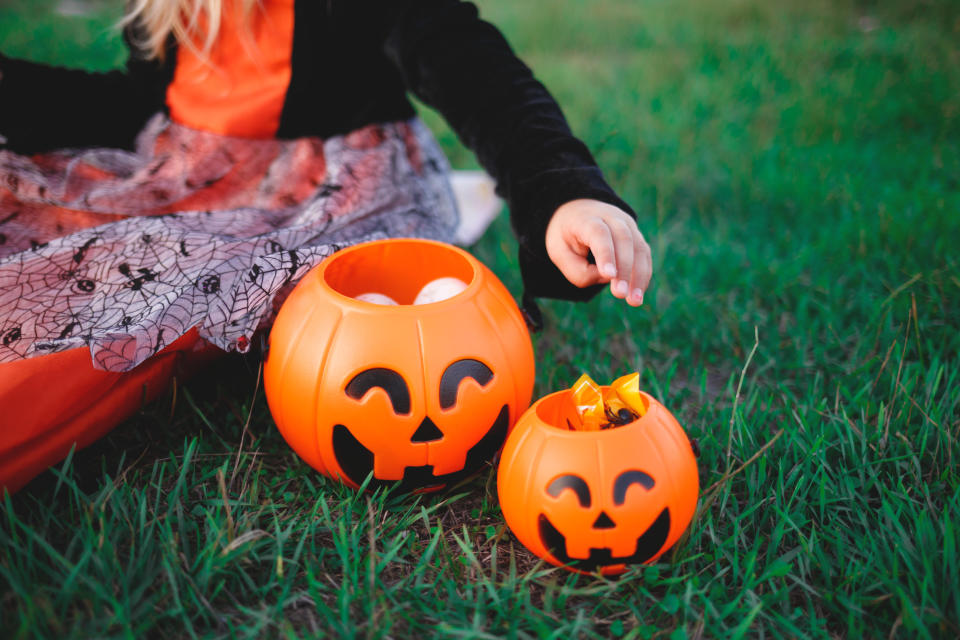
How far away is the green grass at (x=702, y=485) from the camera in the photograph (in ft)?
3.49

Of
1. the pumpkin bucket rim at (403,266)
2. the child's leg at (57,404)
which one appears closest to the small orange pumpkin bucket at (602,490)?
the pumpkin bucket rim at (403,266)

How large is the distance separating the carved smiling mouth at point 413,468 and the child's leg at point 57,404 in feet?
Result: 1.31

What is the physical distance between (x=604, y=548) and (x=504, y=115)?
3.11 feet

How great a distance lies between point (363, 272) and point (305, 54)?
0.61 meters

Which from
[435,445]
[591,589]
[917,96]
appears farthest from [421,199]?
[917,96]

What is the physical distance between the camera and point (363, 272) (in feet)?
4.72

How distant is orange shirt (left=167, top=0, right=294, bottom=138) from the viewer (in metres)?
1.62

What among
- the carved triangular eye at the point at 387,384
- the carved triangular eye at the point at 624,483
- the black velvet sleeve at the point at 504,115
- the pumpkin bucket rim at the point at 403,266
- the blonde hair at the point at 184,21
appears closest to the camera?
the carved triangular eye at the point at 624,483

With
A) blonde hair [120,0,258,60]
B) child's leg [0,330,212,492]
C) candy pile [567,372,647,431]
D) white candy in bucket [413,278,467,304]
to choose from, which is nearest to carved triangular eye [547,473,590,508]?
candy pile [567,372,647,431]

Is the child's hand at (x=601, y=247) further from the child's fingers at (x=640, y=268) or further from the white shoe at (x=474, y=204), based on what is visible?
the white shoe at (x=474, y=204)

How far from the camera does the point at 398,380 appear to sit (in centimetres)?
116

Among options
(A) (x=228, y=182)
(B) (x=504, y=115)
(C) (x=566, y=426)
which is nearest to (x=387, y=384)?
(C) (x=566, y=426)

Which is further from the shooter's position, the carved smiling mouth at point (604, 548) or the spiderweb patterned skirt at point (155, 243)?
the spiderweb patterned skirt at point (155, 243)

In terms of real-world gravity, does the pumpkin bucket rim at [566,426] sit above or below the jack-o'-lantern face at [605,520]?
above
